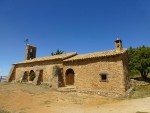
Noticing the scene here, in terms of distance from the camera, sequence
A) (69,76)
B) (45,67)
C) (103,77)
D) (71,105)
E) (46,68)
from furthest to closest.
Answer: (45,67), (46,68), (69,76), (103,77), (71,105)

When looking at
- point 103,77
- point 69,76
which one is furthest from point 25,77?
point 103,77

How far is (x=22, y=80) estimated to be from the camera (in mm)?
28000

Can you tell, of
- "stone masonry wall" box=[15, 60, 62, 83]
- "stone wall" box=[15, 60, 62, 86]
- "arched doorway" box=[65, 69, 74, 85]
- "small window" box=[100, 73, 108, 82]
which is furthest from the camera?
"stone masonry wall" box=[15, 60, 62, 83]

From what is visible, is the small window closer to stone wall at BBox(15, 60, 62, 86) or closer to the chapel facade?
the chapel facade

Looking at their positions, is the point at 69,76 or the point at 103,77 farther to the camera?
the point at 69,76

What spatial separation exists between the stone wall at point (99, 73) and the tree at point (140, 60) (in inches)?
815

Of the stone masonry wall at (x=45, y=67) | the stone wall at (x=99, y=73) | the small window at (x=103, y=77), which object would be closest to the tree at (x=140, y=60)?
the stone wall at (x=99, y=73)

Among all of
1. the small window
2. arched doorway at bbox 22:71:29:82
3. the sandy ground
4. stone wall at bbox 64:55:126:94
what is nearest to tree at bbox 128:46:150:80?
stone wall at bbox 64:55:126:94

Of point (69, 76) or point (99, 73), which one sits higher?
point (99, 73)

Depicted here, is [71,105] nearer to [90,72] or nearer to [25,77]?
[90,72]

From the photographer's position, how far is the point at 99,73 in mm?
19281

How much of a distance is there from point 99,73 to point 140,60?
22.2 meters

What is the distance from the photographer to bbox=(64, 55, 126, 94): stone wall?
17750mm

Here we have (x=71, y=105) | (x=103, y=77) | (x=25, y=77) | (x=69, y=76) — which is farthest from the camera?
(x=25, y=77)
